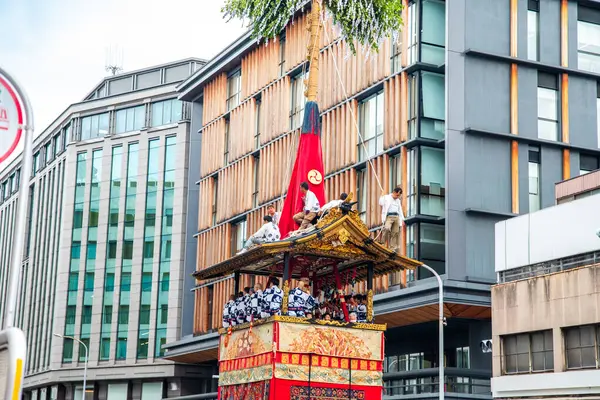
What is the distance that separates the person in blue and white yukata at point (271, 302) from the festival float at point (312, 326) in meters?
0.17

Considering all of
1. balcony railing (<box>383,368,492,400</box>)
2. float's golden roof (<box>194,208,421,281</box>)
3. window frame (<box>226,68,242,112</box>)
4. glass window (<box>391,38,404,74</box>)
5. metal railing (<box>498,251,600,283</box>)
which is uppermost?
window frame (<box>226,68,242,112</box>)

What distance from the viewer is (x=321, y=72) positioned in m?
53.0

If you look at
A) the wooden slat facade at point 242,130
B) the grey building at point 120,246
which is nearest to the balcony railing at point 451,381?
the wooden slat facade at point 242,130

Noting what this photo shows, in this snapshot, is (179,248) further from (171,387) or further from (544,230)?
(544,230)

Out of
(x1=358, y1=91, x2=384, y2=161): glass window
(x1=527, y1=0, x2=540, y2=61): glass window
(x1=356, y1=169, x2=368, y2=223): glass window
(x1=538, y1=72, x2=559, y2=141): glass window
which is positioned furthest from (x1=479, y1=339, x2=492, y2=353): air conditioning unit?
Answer: (x1=527, y1=0, x2=540, y2=61): glass window

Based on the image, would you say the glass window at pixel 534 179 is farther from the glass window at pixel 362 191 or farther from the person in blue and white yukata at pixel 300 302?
the person in blue and white yukata at pixel 300 302

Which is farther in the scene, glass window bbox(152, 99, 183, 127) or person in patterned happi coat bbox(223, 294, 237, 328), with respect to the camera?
glass window bbox(152, 99, 183, 127)

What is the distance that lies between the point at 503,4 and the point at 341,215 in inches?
1170

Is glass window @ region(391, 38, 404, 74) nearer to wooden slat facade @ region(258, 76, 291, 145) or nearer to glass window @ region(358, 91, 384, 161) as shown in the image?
glass window @ region(358, 91, 384, 161)

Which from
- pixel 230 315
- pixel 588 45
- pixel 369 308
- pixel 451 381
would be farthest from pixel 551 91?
pixel 230 315

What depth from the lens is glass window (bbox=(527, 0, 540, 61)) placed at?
46.8m

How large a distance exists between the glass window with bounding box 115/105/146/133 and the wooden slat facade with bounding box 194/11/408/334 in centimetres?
1474

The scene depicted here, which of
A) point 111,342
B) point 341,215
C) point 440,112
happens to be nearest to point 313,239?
point 341,215

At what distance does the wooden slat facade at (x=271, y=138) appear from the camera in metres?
47.0
